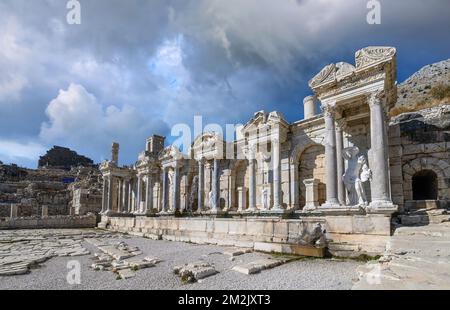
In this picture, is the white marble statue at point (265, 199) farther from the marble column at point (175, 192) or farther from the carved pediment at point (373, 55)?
the carved pediment at point (373, 55)

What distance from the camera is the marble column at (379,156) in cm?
1025

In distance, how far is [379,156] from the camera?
35.0 ft

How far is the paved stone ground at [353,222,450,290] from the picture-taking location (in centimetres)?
430

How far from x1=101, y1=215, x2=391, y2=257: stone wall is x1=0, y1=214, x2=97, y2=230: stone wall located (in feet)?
56.3

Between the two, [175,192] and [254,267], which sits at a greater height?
[175,192]

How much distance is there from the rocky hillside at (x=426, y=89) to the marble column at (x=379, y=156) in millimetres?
11607

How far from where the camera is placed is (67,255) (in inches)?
399

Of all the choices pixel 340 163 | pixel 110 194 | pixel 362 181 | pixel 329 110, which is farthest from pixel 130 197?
pixel 362 181

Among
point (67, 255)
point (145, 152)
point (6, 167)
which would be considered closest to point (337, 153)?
point (67, 255)

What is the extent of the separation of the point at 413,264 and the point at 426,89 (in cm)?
2632

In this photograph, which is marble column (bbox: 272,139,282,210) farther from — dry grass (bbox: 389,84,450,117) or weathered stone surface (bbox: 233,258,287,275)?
dry grass (bbox: 389,84,450,117)

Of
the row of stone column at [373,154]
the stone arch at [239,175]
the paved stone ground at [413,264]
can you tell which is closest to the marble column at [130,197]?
the stone arch at [239,175]


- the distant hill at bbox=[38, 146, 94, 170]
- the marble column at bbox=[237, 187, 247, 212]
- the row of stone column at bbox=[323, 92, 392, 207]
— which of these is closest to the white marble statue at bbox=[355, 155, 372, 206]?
the row of stone column at bbox=[323, 92, 392, 207]

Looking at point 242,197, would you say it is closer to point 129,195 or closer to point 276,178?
point 276,178
